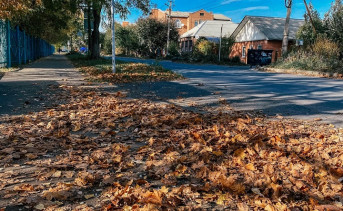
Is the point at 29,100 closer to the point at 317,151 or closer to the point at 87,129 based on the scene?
the point at 87,129

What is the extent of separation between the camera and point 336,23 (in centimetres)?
2588

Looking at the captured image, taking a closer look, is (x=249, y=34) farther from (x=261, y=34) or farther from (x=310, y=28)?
(x=310, y=28)

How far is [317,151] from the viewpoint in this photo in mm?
3719

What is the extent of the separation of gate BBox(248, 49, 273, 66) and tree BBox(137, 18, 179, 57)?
23.8 m

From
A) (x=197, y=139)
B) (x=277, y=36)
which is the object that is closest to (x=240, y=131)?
(x=197, y=139)

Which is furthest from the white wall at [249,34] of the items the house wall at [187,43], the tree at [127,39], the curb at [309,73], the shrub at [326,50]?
the tree at [127,39]

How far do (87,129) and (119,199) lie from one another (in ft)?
8.29

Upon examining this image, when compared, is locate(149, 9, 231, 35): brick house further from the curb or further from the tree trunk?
the curb

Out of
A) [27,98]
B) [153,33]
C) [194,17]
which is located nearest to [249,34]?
[153,33]

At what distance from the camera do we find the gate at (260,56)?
98.4 feet

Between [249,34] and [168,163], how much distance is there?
129 feet

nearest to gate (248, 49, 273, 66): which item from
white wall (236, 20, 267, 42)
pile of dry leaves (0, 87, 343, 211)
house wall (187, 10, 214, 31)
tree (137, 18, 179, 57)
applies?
white wall (236, 20, 267, 42)

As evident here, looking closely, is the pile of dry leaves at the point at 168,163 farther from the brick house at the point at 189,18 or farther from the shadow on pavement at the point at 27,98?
the brick house at the point at 189,18

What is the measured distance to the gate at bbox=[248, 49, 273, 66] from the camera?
30000 millimetres
